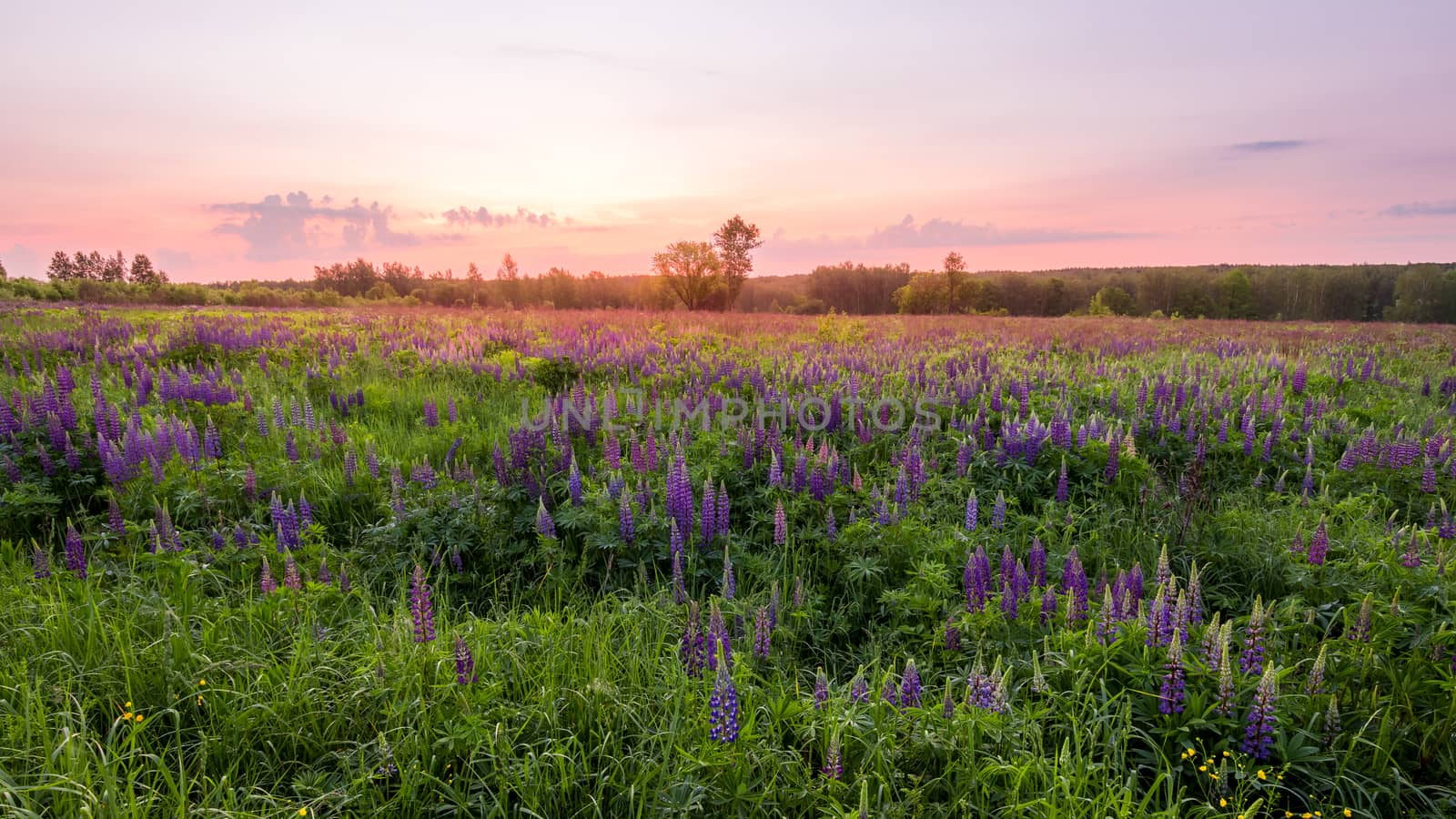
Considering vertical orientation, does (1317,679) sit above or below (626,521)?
below

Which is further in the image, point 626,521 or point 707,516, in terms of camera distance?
point 707,516

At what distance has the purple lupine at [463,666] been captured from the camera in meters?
2.61

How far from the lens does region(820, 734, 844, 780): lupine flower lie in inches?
85.7

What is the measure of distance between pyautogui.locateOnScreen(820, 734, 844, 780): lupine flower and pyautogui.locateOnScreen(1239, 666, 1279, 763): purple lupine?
4.83ft

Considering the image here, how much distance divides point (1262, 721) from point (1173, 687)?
10.5 inches

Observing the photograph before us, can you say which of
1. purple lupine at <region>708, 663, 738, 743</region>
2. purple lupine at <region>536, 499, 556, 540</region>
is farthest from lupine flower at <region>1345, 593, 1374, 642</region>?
purple lupine at <region>536, 499, 556, 540</region>

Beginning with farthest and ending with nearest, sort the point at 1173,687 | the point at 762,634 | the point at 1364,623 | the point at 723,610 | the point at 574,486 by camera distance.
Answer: the point at 574,486
the point at 723,610
the point at 762,634
the point at 1364,623
the point at 1173,687

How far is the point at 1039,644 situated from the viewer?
123 inches

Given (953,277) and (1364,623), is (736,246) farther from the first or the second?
(1364,623)

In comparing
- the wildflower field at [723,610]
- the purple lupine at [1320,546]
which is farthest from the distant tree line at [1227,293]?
the purple lupine at [1320,546]

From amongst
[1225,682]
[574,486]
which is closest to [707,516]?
[574,486]

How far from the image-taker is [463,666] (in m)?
2.63

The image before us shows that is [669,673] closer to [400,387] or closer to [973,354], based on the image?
[400,387]

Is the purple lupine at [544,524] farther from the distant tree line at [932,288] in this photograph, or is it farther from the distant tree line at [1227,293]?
the distant tree line at [1227,293]
